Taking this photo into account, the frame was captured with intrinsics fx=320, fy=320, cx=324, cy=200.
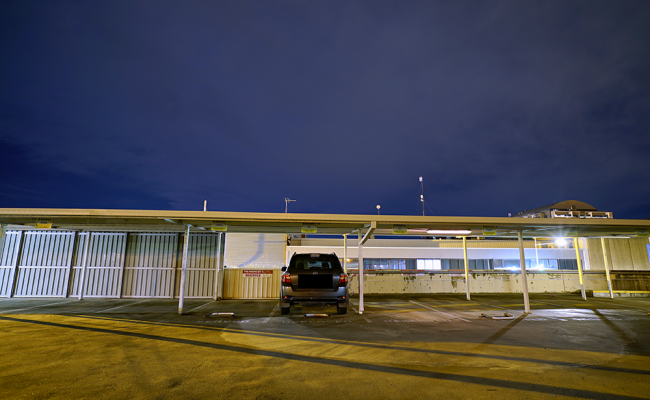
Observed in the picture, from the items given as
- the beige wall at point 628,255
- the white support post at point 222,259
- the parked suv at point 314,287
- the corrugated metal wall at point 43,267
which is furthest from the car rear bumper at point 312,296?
the beige wall at point 628,255

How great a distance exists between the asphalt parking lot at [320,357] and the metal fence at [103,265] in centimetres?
540

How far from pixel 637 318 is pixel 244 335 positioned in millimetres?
11215

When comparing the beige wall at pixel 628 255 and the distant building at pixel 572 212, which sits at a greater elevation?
the distant building at pixel 572 212

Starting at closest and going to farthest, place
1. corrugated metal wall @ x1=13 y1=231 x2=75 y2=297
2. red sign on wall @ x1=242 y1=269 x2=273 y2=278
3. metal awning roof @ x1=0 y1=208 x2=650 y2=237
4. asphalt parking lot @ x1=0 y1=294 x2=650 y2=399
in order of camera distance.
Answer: asphalt parking lot @ x1=0 y1=294 x2=650 y2=399
metal awning roof @ x1=0 y1=208 x2=650 y2=237
corrugated metal wall @ x1=13 y1=231 x2=75 y2=297
red sign on wall @ x1=242 y1=269 x2=273 y2=278

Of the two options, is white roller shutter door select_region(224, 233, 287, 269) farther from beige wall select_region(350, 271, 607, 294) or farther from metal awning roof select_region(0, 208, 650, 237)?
metal awning roof select_region(0, 208, 650, 237)

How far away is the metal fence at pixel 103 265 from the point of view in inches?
559

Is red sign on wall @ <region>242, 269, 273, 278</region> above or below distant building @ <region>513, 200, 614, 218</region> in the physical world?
below

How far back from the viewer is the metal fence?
1421cm

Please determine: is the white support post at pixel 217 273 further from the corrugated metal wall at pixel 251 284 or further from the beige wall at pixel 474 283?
the beige wall at pixel 474 283

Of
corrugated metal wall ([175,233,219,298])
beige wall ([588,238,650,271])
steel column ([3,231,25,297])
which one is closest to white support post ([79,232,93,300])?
steel column ([3,231,25,297])

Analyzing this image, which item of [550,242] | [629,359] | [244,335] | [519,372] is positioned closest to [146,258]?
[244,335]

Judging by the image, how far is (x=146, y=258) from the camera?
14547mm

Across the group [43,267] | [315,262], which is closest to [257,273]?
[315,262]

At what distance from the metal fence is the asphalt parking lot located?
5403 mm
